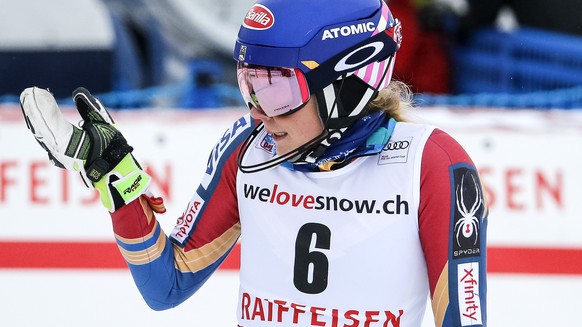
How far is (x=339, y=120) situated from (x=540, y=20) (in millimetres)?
4168

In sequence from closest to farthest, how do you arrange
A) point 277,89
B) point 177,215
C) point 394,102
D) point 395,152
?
point 277,89 → point 395,152 → point 394,102 → point 177,215

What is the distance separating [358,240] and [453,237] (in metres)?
0.18

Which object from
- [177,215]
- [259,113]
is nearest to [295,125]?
[259,113]

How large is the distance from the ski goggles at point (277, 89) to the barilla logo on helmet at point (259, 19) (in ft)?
0.24

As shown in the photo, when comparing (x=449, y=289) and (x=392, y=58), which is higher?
(x=392, y=58)

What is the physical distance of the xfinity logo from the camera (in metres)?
1.91

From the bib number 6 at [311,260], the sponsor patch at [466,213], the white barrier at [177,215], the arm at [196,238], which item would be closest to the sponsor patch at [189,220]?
the arm at [196,238]

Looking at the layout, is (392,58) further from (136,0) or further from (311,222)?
(136,0)

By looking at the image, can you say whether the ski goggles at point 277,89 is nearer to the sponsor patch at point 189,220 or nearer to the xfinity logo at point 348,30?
the xfinity logo at point 348,30

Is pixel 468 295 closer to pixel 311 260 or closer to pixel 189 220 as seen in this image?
pixel 311 260

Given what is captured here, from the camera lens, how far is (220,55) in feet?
19.7

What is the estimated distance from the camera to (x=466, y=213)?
192 cm

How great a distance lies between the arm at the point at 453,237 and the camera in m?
1.91

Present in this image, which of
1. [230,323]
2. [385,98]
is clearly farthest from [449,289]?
[230,323]
